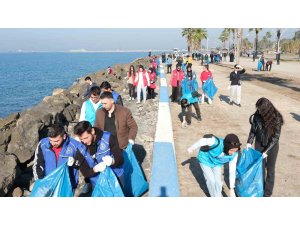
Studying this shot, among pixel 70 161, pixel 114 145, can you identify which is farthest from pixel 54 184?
pixel 114 145

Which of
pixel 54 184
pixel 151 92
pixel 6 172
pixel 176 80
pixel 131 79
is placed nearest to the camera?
pixel 54 184

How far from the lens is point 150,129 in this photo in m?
9.38

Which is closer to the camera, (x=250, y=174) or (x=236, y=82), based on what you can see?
(x=250, y=174)

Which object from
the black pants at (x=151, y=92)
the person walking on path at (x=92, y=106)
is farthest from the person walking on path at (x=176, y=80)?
the person walking on path at (x=92, y=106)

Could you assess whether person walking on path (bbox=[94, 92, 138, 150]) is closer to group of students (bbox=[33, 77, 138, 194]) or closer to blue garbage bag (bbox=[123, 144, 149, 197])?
blue garbage bag (bbox=[123, 144, 149, 197])

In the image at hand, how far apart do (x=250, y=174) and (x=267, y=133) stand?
0.62 metres

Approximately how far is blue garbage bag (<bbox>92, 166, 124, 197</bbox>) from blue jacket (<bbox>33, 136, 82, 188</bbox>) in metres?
0.44

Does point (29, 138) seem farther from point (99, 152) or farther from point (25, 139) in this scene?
point (99, 152)

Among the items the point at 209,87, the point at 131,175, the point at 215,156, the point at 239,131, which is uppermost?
the point at 215,156

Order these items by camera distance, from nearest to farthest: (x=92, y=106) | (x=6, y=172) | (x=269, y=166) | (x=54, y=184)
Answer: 1. (x=54, y=184)
2. (x=269, y=166)
3. (x=92, y=106)
4. (x=6, y=172)

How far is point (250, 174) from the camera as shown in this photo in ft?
15.5

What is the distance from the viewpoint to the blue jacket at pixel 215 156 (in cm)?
444
